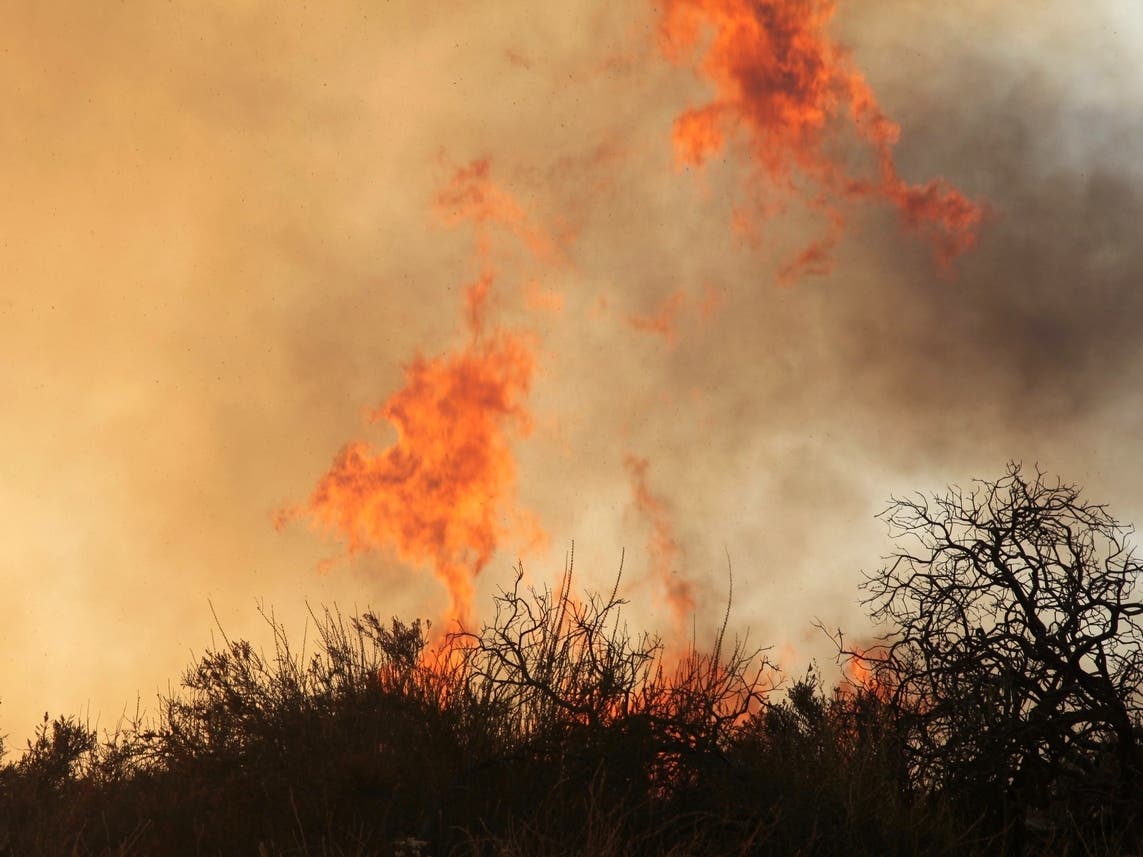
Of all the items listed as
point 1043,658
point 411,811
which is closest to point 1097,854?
point 1043,658

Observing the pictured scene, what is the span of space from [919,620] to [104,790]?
896 centimetres

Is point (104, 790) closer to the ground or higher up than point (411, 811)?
higher up

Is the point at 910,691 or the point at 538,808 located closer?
the point at 538,808

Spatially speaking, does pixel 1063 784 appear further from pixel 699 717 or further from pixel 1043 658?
pixel 699 717

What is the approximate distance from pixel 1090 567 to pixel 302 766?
26.1ft

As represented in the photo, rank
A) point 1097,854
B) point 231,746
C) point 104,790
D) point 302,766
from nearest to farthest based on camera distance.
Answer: point 1097,854, point 302,766, point 231,746, point 104,790

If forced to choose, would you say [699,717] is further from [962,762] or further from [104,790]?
[104,790]

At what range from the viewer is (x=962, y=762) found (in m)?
10.7

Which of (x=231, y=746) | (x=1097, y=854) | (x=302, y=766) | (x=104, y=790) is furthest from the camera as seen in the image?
(x=104, y=790)

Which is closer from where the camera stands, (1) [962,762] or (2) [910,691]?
(1) [962,762]

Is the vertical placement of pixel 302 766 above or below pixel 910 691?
below

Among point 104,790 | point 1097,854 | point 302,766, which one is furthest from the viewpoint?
point 104,790

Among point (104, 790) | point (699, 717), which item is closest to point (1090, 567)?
point (699, 717)

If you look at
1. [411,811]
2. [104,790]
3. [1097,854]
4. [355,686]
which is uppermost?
[355,686]
